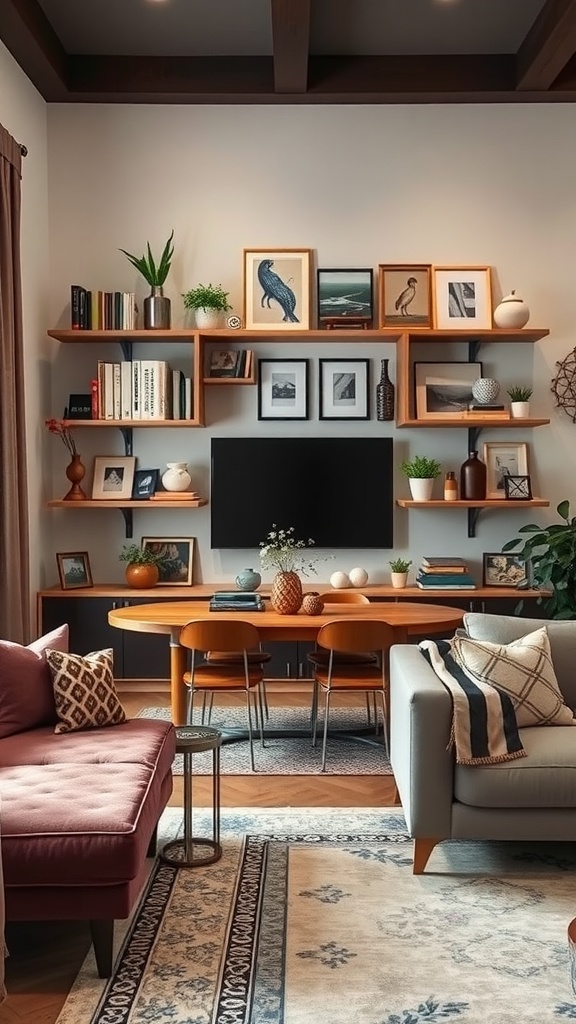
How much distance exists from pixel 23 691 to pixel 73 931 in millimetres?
875

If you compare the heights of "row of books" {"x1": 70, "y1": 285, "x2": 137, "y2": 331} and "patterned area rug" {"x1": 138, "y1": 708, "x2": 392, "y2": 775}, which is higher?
"row of books" {"x1": 70, "y1": 285, "x2": 137, "y2": 331}

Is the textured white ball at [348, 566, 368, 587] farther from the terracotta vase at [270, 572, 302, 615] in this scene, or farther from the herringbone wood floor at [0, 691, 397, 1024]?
the herringbone wood floor at [0, 691, 397, 1024]

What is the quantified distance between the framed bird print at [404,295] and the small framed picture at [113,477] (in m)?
1.80

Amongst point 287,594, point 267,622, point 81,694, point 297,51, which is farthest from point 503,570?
point 81,694

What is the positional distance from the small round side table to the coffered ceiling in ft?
11.6

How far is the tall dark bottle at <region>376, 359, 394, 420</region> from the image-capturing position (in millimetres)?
6027

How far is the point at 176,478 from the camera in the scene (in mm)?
6000

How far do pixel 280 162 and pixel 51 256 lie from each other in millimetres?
1531

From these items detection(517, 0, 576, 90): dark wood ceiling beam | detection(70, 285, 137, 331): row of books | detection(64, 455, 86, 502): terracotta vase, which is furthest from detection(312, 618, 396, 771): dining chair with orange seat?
detection(517, 0, 576, 90): dark wood ceiling beam

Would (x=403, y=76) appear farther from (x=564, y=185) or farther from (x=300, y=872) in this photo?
(x=300, y=872)

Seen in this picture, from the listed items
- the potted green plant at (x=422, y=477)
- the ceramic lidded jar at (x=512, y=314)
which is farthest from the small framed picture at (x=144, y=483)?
the ceramic lidded jar at (x=512, y=314)

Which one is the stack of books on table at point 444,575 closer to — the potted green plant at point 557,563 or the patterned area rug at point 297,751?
the potted green plant at point 557,563

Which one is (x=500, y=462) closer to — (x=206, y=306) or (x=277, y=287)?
(x=277, y=287)

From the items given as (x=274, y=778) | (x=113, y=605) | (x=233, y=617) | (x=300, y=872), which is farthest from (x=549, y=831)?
(x=113, y=605)
